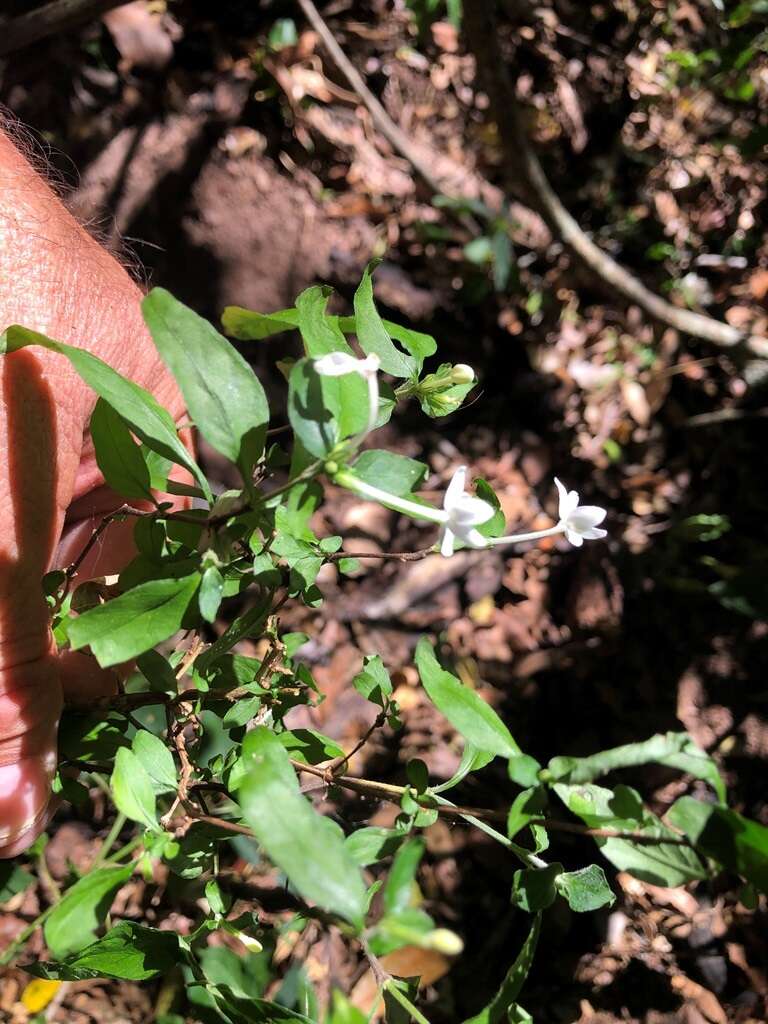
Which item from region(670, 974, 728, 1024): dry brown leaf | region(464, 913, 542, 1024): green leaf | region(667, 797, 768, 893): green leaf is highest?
region(667, 797, 768, 893): green leaf

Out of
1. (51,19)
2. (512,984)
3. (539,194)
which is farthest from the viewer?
(539,194)

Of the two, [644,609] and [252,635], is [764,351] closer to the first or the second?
[644,609]

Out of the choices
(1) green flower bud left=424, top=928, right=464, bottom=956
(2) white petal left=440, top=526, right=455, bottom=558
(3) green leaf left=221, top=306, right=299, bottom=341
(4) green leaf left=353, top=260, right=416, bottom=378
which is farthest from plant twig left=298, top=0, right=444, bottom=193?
(1) green flower bud left=424, top=928, right=464, bottom=956

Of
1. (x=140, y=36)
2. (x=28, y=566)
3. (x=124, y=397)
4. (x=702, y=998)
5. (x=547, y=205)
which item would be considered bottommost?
(x=702, y=998)

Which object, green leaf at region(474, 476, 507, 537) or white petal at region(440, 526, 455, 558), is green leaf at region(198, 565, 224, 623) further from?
green leaf at region(474, 476, 507, 537)

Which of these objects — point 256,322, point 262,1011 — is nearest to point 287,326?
point 256,322

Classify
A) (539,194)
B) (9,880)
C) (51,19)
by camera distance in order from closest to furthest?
(9,880), (51,19), (539,194)

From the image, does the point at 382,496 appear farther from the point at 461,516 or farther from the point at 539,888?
the point at 539,888
